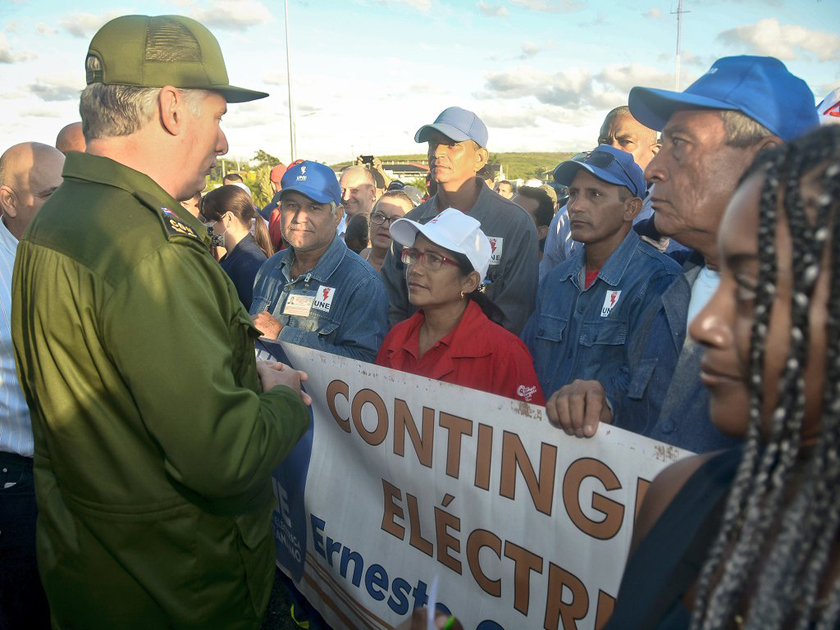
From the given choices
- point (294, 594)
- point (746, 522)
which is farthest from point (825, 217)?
point (294, 594)

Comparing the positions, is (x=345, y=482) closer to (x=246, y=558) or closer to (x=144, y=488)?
(x=246, y=558)

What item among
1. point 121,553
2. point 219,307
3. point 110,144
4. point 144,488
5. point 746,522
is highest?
point 110,144

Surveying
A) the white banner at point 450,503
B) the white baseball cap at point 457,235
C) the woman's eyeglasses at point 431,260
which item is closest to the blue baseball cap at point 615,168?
the white baseball cap at point 457,235

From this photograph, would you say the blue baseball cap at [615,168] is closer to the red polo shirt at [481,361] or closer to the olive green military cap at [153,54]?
the red polo shirt at [481,361]

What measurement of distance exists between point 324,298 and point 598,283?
65.6 inches

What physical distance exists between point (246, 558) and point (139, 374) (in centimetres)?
78

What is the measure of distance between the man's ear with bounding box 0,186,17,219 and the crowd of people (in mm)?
15

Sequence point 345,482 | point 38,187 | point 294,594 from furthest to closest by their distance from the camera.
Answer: point 294,594
point 38,187
point 345,482

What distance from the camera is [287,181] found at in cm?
455

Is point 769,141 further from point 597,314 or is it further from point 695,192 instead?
point 597,314

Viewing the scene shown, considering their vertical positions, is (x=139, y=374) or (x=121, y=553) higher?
(x=139, y=374)

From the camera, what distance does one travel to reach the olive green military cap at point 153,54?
6.26ft

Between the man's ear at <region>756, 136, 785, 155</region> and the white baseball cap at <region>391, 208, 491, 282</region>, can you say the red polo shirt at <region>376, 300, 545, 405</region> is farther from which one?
the man's ear at <region>756, 136, 785, 155</region>

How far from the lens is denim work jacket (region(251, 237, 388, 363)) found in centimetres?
379
